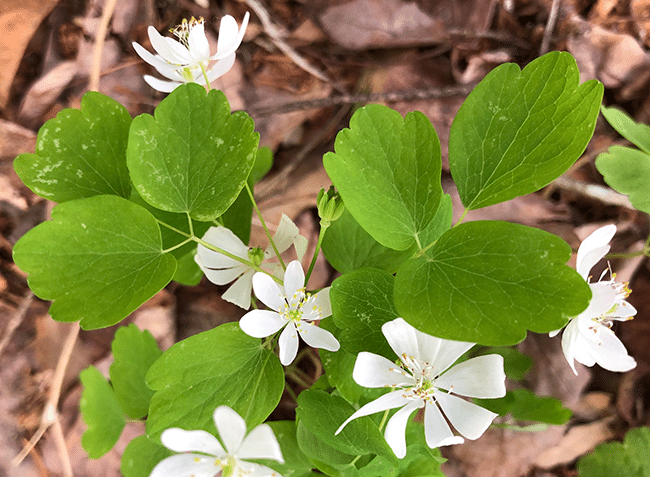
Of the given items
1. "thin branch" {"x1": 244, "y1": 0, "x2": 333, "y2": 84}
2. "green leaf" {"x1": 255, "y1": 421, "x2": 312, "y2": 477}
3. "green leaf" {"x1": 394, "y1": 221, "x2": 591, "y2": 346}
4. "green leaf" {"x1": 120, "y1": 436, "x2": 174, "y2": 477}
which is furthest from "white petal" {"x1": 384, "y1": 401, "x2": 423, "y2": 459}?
"thin branch" {"x1": 244, "y1": 0, "x2": 333, "y2": 84}

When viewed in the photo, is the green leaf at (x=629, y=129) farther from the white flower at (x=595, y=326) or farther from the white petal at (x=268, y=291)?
the white petal at (x=268, y=291)

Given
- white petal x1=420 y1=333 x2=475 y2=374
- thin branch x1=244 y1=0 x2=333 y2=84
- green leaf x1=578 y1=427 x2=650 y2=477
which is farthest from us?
thin branch x1=244 y1=0 x2=333 y2=84

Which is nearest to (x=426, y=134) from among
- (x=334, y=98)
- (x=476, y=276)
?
(x=476, y=276)

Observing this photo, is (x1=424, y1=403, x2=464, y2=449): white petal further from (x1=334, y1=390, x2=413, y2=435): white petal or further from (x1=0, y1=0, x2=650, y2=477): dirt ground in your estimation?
(x1=0, y1=0, x2=650, y2=477): dirt ground

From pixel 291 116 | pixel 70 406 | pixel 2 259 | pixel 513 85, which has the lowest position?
pixel 70 406

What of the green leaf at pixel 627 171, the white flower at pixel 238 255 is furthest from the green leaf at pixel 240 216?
the green leaf at pixel 627 171

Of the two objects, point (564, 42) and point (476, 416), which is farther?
point (564, 42)

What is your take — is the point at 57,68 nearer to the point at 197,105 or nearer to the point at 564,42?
the point at 197,105
